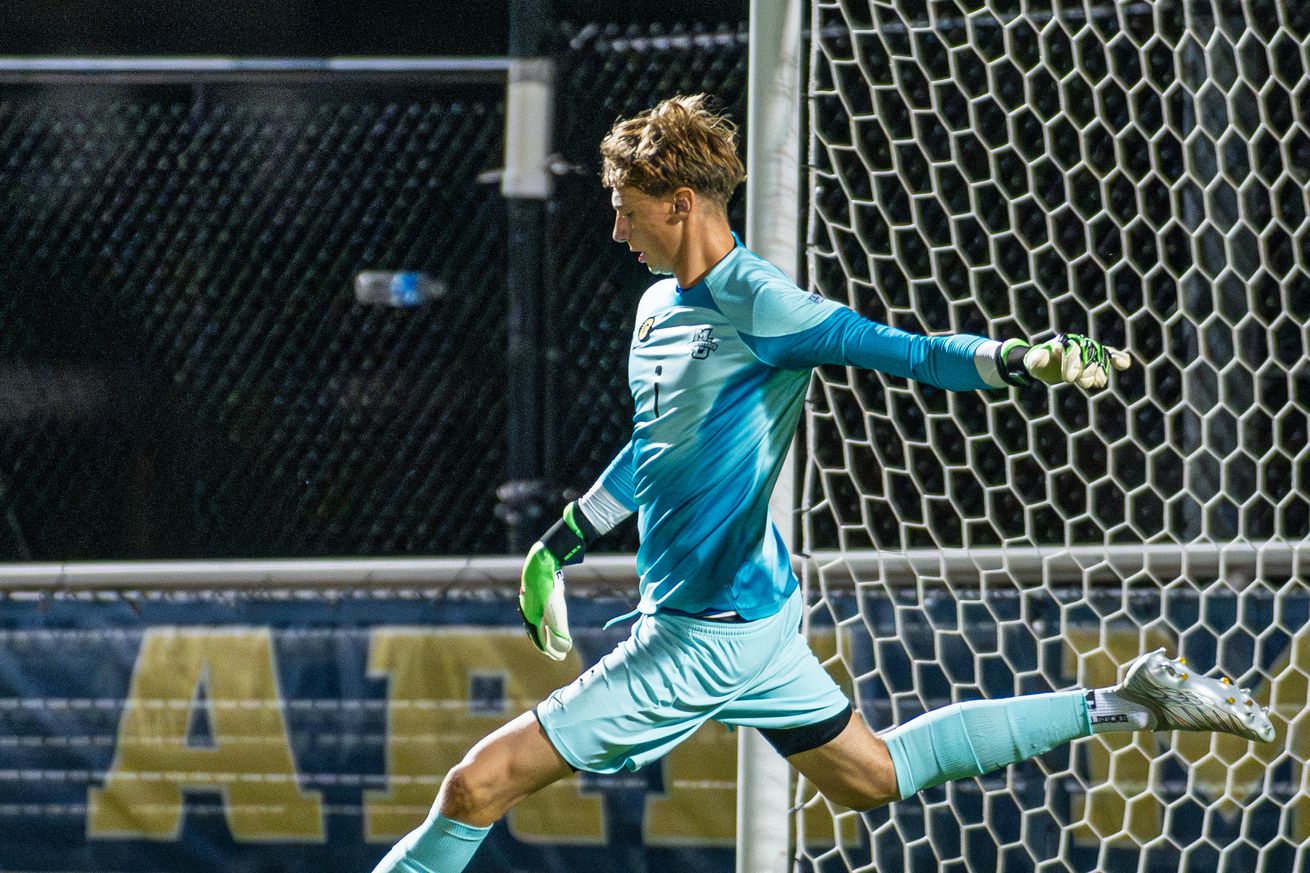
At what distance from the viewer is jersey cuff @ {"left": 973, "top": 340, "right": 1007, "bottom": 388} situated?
7.14 feet

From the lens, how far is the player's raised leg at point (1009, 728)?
8.69 ft

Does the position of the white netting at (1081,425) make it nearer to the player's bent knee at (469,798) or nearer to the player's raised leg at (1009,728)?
the player's raised leg at (1009,728)

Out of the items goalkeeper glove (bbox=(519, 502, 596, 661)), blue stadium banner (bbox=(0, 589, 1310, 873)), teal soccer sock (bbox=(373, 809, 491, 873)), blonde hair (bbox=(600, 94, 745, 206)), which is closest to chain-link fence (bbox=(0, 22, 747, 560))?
blue stadium banner (bbox=(0, 589, 1310, 873))

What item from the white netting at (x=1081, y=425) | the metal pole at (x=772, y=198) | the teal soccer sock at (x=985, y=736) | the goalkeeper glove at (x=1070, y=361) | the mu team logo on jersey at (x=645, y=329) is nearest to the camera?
the goalkeeper glove at (x=1070, y=361)

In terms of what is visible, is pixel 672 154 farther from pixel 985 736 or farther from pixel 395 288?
pixel 395 288

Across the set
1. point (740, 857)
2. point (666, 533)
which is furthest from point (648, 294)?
point (740, 857)

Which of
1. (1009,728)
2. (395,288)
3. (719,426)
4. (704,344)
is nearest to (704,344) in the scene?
(704,344)

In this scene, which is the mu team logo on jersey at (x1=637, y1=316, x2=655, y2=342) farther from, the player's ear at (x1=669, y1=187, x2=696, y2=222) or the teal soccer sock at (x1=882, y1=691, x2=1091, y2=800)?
the teal soccer sock at (x1=882, y1=691, x2=1091, y2=800)

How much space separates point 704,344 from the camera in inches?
97.1

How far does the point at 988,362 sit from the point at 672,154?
2.09 feet

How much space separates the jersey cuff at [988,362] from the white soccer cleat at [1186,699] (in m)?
0.76

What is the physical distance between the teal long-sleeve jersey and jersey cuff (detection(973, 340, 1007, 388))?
283 millimetres

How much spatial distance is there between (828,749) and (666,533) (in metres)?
0.50

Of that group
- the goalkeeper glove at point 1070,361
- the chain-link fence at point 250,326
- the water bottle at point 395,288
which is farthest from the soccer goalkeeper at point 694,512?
the chain-link fence at point 250,326
